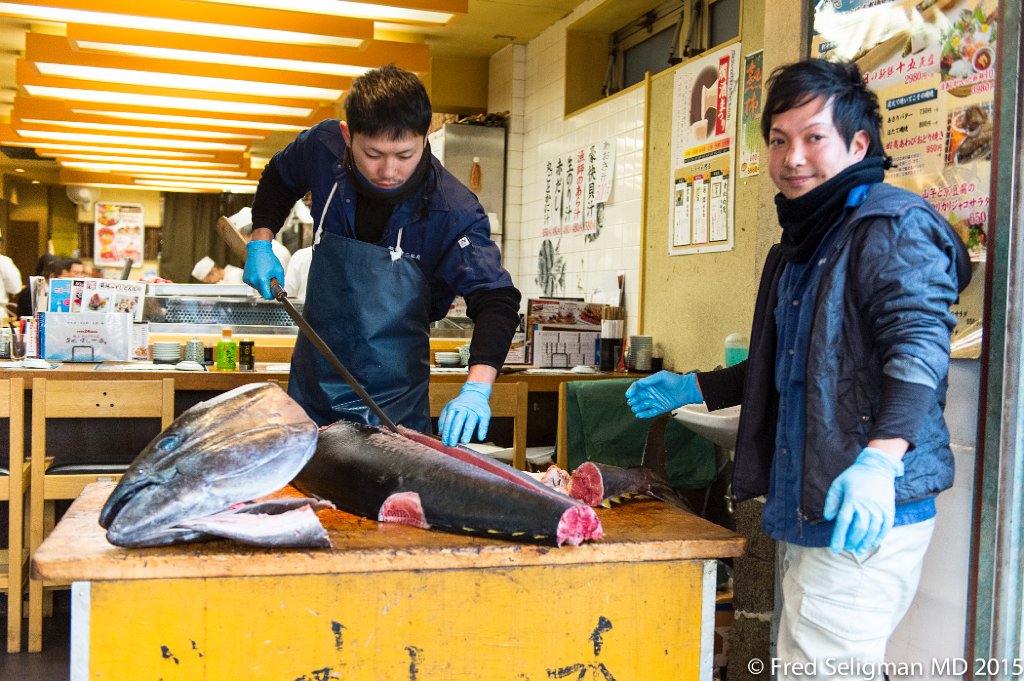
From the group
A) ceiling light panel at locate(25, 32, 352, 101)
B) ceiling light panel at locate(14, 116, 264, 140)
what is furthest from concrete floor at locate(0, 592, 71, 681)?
ceiling light panel at locate(14, 116, 264, 140)

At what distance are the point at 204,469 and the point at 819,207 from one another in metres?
1.29

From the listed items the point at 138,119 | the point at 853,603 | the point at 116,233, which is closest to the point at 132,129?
the point at 138,119

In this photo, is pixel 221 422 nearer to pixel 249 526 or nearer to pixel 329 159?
pixel 249 526

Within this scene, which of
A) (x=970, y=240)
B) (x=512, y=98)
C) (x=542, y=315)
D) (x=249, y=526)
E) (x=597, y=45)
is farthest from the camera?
(x=512, y=98)

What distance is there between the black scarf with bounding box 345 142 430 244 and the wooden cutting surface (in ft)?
3.05

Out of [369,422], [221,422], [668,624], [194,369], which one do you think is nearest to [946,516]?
[668,624]

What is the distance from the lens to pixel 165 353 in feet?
16.2

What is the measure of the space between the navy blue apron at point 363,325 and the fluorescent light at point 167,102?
15.2 ft

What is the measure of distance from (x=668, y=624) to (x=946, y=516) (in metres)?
0.79

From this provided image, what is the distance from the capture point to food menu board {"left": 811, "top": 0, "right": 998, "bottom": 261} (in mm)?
2107

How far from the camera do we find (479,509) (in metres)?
1.82

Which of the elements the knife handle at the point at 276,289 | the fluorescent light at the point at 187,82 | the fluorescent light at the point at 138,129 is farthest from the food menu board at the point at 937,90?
the fluorescent light at the point at 138,129

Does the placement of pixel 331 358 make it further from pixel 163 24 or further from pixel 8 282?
pixel 8 282

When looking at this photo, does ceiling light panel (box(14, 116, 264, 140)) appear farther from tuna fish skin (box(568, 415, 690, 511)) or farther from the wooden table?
tuna fish skin (box(568, 415, 690, 511))
